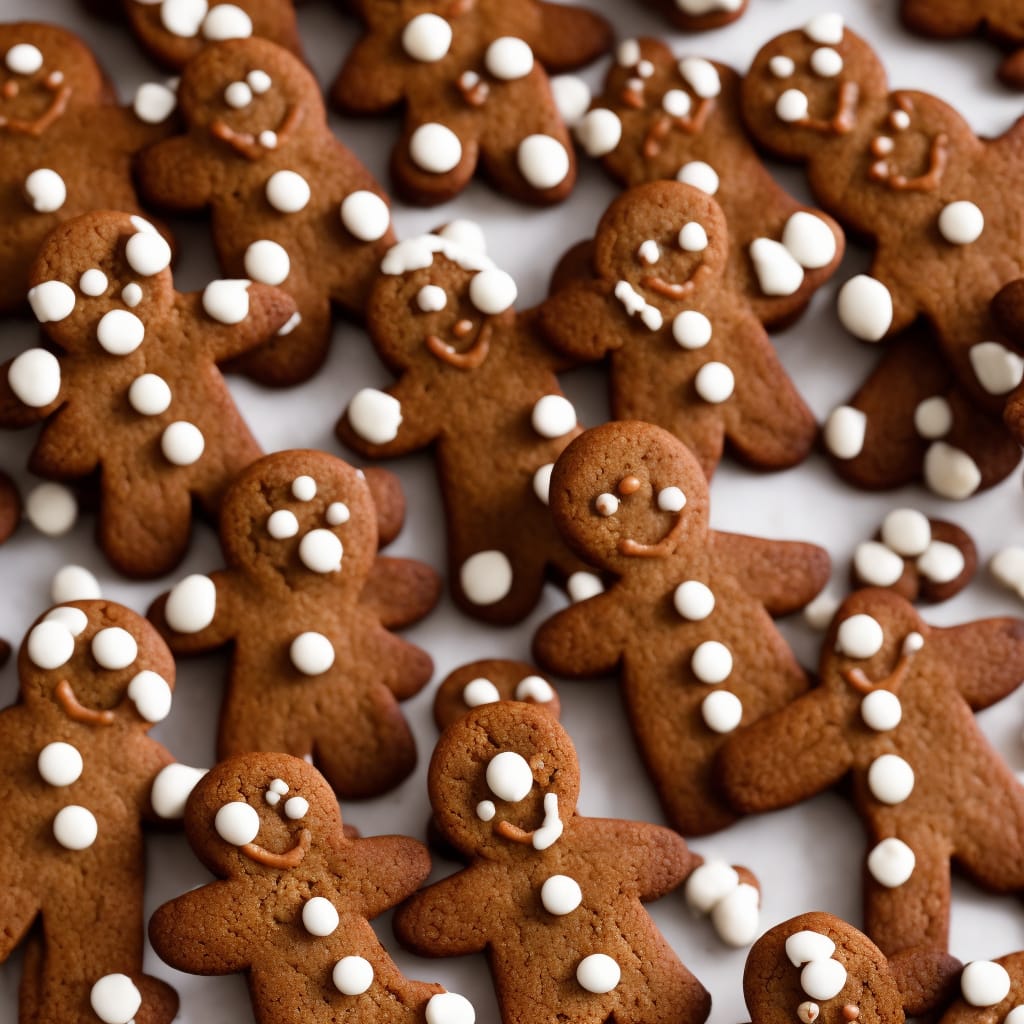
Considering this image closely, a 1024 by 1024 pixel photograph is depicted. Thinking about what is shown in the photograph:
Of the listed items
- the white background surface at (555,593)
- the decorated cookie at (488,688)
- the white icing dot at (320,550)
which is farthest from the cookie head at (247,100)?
the decorated cookie at (488,688)

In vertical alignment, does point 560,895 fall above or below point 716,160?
below

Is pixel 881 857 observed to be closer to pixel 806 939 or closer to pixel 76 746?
pixel 806 939

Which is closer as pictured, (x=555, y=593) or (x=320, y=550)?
(x=320, y=550)

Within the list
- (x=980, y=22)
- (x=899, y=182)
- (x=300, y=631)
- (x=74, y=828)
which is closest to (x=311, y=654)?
(x=300, y=631)

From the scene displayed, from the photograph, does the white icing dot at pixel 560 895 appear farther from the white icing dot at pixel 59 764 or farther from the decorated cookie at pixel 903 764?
the white icing dot at pixel 59 764

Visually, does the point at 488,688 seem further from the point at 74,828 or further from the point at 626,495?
the point at 74,828

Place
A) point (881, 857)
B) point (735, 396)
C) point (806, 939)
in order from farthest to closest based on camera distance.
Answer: point (735, 396) < point (881, 857) < point (806, 939)

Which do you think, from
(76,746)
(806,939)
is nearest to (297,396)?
(76,746)
